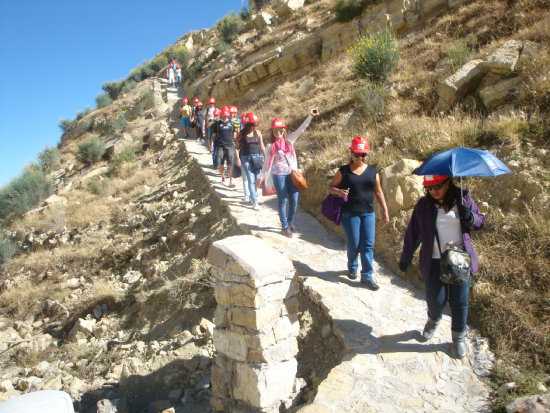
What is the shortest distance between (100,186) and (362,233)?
1296cm

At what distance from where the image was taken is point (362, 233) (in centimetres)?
450

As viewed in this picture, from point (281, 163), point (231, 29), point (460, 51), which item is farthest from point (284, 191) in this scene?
point (231, 29)

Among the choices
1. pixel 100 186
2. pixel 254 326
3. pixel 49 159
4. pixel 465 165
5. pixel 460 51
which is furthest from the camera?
pixel 49 159

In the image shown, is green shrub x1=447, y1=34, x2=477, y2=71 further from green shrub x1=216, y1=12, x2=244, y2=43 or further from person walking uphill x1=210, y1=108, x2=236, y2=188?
green shrub x1=216, y1=12, x2=244, y2=43

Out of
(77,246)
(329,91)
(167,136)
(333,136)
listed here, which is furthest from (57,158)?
(333,136)

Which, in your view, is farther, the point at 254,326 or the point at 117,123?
the point at 117,123

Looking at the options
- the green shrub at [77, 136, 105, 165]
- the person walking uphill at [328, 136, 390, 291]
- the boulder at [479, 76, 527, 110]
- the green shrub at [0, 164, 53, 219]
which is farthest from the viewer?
the green shrub at [77, 136, 105, 165]

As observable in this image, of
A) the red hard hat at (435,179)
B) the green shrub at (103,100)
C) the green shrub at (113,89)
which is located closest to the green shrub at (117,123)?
the green shrub at (103,100)

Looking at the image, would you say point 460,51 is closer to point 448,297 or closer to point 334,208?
point 334,208

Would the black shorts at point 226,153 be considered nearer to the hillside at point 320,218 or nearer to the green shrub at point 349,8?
the hillside at point 320,218

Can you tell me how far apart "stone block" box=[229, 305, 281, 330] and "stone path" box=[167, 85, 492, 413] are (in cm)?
73

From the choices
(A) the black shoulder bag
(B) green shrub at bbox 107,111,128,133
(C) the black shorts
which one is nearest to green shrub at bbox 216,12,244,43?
(B) green shrub at bbox 107,111,128,133

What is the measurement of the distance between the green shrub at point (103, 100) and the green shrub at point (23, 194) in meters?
20.1

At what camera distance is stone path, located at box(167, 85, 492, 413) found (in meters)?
3.00
